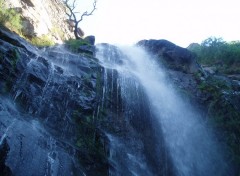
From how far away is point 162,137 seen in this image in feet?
39.0

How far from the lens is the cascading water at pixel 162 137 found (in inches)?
398

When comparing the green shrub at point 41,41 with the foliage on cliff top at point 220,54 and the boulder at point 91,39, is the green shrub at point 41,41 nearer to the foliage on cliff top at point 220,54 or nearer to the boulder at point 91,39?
the boulder at point 91,39

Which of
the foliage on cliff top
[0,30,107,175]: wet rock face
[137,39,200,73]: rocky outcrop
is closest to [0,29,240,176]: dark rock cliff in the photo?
[0,30,107,175]: wet rock face

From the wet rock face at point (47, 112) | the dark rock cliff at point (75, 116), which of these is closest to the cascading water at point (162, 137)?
the dark rock cliff at point (75, 116)

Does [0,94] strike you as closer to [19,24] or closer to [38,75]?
[38,75]

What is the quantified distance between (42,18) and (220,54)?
12.4m

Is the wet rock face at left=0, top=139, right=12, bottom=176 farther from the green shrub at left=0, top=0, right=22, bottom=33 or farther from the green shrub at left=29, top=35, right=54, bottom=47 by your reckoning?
the green shrub at left=29, top=35, right=54, bottom=47

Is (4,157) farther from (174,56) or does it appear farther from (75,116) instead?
(174,56)

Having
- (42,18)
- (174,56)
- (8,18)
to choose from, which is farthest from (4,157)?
(174,56)

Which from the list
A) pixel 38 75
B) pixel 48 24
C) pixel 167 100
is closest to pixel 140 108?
pixel 167 100

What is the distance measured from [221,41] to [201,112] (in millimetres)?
10194

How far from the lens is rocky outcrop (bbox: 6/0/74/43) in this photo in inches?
601

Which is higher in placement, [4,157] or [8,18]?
[8,18]

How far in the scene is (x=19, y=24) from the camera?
45.3 ft
